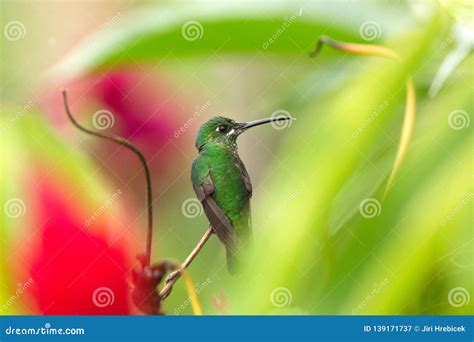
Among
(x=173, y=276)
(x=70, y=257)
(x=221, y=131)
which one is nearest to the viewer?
(x=70, y=257)

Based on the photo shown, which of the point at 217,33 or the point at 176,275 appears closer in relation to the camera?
the point at 217,33

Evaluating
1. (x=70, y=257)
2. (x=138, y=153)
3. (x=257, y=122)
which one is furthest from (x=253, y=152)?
(x=70, y=257)

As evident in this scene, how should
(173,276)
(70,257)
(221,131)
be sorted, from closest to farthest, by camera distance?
(70,257) → (173,276) → (221,131)

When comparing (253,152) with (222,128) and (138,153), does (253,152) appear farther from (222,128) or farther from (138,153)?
(138,153)

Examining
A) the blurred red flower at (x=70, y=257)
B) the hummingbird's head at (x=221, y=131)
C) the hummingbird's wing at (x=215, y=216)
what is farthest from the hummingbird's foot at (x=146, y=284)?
the hummingbird's head at (x=221, y=131)

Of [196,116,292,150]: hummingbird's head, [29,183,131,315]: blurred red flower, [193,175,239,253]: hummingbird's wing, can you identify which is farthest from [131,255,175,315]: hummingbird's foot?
[196,116,292,150]: hummingbird's head

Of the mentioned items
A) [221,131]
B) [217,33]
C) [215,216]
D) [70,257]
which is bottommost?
[70,257]

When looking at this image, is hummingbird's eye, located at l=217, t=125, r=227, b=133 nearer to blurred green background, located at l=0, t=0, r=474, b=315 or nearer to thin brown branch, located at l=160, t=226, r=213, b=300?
blurred green background, located at l=0, t=0, r=474, b=315
